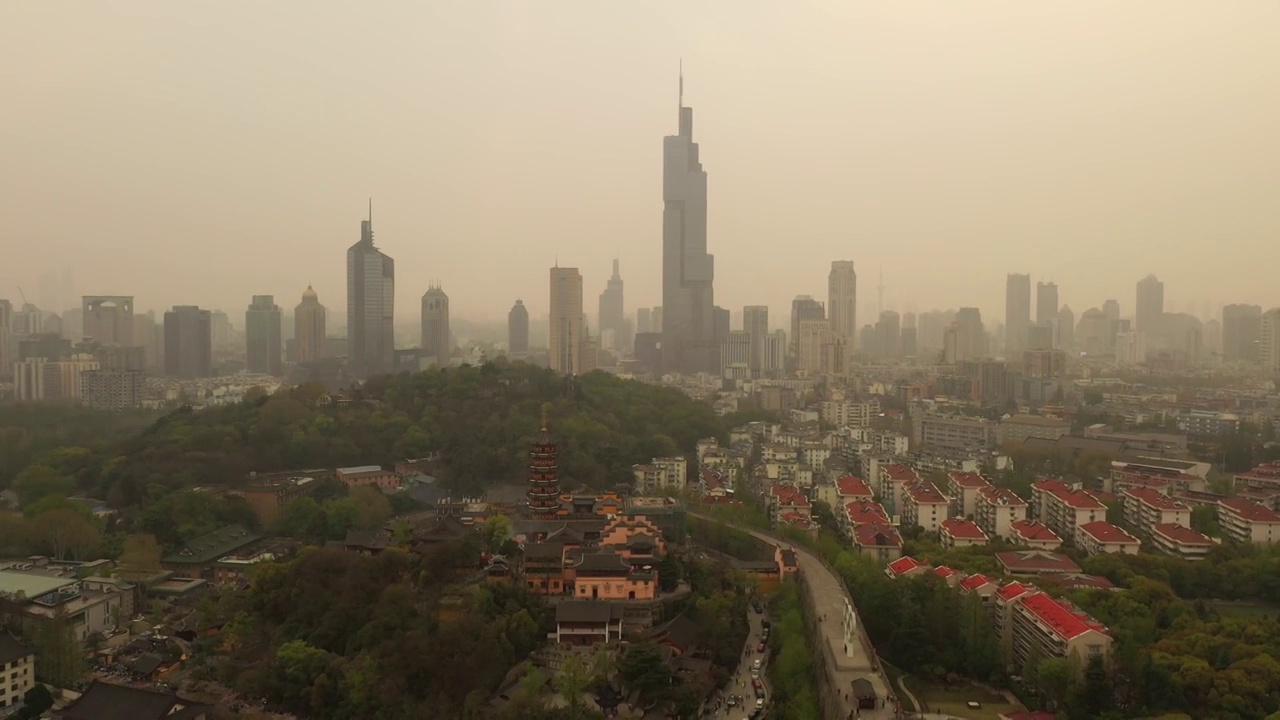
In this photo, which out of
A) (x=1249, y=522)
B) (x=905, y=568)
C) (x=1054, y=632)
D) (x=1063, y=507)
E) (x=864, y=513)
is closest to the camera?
(x=1054, y=632)

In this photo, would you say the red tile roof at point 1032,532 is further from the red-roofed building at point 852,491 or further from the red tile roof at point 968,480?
the red-roofed building at point 852,491

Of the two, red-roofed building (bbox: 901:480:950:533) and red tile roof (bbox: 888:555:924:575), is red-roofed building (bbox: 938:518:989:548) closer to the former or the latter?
red-roofed building (bbox: 901:480:950:533)

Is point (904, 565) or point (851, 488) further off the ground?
point (851, 488)

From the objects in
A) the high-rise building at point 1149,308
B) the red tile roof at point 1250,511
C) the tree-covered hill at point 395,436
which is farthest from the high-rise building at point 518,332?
the red tile roof at point 1250,511

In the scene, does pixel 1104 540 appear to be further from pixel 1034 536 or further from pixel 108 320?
pixel 108 320

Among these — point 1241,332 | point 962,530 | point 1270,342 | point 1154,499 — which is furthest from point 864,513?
point 1241,332
